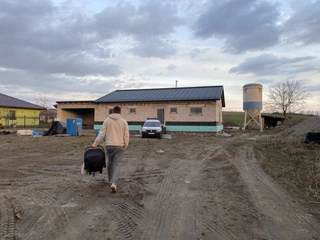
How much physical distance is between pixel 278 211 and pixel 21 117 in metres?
41.3

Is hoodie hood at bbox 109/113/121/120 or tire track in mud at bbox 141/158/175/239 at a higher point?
hoodie hood at bbox 109/113/121/120

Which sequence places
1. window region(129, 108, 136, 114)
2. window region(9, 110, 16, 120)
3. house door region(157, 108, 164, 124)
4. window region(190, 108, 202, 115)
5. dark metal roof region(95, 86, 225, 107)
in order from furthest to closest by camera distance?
window region(9, 110, 16, 120), window region(129, 108, 136, 114), house door region(157, 108, 164, 124), dark metal roof region(95, 86, 225, 107), window region(190, 108, 202, 115)

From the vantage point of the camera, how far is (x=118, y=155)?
18.9 ft

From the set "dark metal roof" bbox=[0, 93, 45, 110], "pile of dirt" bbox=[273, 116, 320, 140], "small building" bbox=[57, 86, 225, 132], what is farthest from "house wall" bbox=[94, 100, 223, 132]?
"dark metal roof" bbox=[0, 93, 45, 110]

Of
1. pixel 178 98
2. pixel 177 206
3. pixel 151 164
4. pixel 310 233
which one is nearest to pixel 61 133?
pixel 178 98

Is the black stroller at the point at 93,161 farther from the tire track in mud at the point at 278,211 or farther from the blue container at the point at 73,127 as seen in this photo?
the blue container at the point at 73,127

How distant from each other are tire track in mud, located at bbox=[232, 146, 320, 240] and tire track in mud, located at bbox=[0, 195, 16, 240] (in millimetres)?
3671

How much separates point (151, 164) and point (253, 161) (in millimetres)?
4039

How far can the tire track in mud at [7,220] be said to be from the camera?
3589mm

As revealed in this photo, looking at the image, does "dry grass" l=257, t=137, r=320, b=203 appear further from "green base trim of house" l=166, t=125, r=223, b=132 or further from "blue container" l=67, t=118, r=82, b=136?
"blue container" l=67, t=118, r=82, b=136

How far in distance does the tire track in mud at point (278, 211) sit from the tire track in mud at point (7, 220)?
145 inches

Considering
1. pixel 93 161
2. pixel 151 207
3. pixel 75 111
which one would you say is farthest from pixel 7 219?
pixel 75 111

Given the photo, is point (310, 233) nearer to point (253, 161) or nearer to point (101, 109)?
point (253, 161)

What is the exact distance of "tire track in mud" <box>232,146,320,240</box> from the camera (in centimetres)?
377
